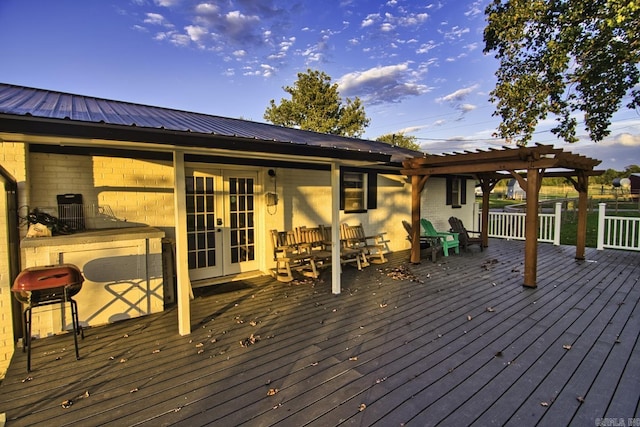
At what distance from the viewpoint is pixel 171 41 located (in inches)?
369

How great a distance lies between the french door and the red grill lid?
2327mm

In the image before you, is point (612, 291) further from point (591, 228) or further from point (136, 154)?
point (591, 228)

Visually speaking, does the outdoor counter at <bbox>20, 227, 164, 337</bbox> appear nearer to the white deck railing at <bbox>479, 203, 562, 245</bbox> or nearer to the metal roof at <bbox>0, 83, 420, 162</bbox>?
the metal roof at <bbox>0, 83, 420, 162</bbox>

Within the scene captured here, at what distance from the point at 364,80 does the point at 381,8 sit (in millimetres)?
8730

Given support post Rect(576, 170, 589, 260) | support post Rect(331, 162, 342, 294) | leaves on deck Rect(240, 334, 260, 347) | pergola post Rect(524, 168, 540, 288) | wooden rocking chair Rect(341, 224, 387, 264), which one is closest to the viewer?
leaves on deck Rect(240, 334, 260, 347)

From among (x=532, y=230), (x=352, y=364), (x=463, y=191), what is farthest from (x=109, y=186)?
(x=463, y=191)

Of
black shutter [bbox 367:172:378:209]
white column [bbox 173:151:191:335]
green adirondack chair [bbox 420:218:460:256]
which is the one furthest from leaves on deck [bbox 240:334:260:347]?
green adirondack chair [bbox 420:218:460:256]

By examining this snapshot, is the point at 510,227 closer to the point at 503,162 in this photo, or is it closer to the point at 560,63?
the point at 560,63

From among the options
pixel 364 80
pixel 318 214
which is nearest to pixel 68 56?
pixel 318 214

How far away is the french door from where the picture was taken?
5.29 m

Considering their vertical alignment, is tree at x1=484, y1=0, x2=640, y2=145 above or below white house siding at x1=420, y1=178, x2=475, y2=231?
above

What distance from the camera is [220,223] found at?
5.56 metres

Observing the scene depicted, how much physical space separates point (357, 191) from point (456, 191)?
189 inches

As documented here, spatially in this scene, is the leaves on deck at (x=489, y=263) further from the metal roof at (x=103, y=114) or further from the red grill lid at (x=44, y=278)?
the red grill lid at (x=44, y=278)
